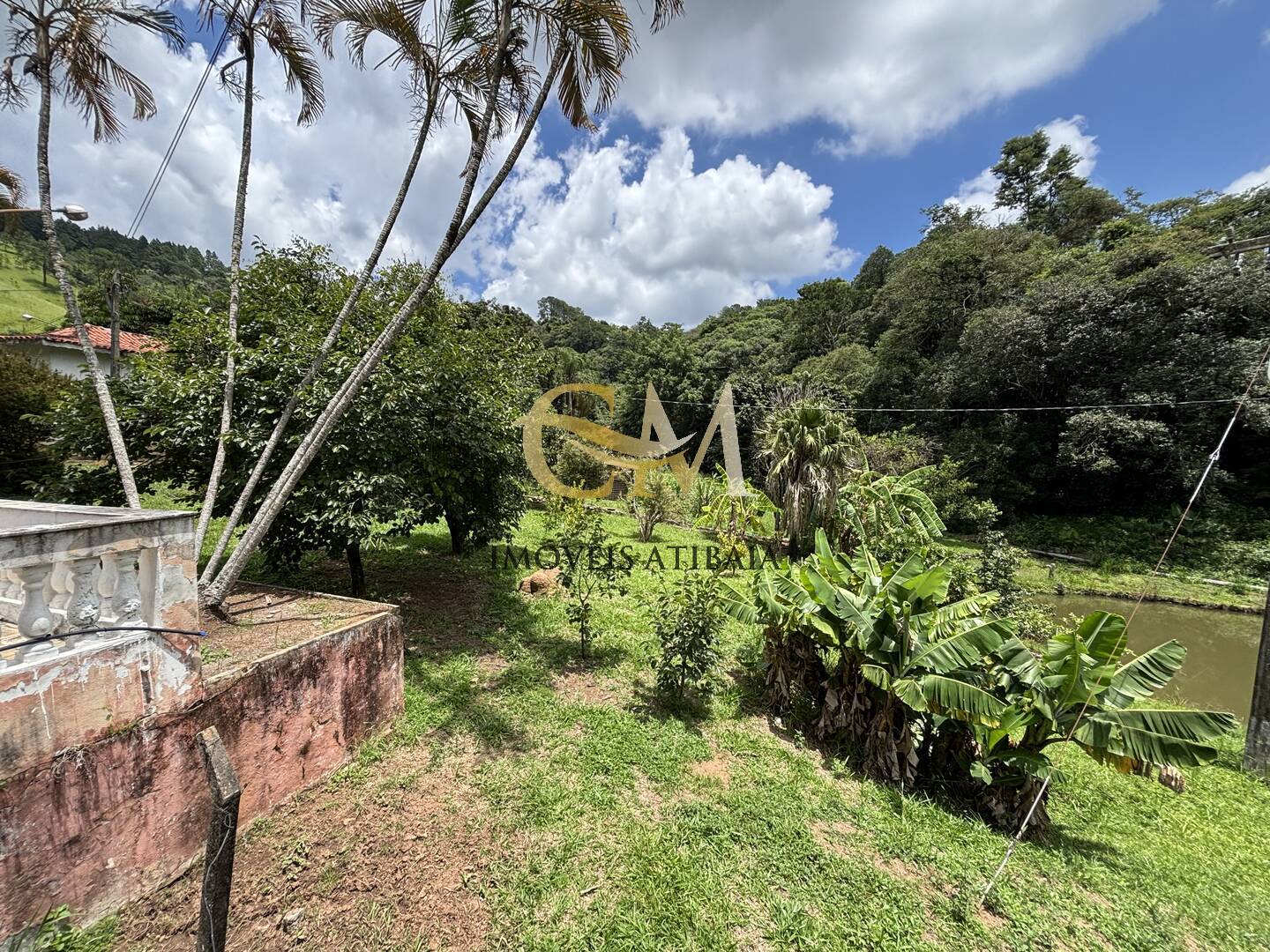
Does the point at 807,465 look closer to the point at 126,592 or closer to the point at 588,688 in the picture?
the point at 588,688

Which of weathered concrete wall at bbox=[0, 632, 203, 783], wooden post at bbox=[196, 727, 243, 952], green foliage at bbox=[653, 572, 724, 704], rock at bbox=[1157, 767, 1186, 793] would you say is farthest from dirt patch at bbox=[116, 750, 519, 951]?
rock at bbox=[1157, 767, 1186, 793]

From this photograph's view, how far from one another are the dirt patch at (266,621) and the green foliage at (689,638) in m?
3.22

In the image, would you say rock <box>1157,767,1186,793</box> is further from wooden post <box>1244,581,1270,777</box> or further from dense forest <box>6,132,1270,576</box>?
dense forest <box>6,132,1270,576</box>

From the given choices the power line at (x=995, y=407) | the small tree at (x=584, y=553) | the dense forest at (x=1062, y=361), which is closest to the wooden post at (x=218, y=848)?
the small tree at (x=584, y=553)

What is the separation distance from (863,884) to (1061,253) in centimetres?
2641

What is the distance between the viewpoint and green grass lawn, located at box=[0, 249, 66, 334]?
107ft

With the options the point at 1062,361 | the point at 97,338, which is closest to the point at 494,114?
the point at 1062,361

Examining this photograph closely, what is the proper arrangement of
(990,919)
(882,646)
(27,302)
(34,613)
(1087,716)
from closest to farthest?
(34,613) < (990,919) < (1087,716) < (882,646) < (27,302)

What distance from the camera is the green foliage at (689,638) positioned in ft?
18.0

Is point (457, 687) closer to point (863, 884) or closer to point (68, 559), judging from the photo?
point (68, 559)

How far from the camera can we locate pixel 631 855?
3596 mm

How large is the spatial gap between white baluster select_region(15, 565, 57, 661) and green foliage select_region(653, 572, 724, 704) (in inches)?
190

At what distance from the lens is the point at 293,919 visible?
2.88 meters

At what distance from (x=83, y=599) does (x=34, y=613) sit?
0.17 meters
